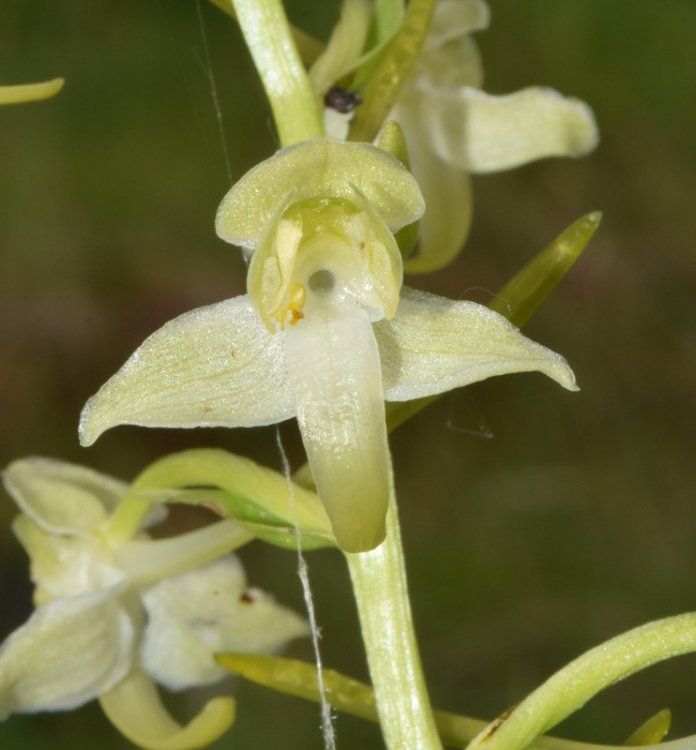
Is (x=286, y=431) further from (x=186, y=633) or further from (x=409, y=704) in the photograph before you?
(x=409, y=704)

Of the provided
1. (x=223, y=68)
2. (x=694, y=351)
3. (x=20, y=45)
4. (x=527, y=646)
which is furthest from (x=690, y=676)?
(x=20, y=45)

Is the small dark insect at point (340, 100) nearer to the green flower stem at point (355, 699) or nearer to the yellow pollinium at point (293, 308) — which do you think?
the yellow pollinium at point (293, 308)

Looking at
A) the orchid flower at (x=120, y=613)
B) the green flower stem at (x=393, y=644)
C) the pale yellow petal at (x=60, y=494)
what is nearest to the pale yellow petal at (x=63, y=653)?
the orchid flower at (x=120, y=613)

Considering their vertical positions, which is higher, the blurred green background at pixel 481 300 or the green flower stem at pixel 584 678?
the green flower stem at pixel 584 678

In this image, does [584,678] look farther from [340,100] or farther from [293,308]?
[340,100]

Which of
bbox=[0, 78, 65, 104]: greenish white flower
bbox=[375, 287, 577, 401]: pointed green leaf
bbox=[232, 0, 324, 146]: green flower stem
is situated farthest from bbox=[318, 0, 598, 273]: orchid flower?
bbox=[0, 78, 65, 104]: greenish white flower
